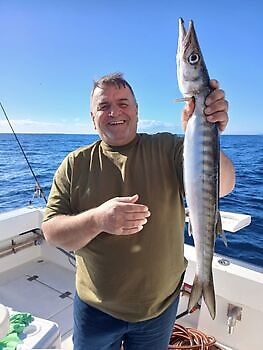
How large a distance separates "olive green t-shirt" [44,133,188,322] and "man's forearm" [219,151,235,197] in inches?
7.6

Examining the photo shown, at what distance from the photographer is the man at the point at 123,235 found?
152 cm

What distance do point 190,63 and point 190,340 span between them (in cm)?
224

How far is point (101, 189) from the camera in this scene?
1.57m

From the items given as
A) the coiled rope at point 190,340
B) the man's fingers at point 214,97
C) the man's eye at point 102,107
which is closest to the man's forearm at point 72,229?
the man's eye at point 102,107

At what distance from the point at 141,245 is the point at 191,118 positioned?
61cm

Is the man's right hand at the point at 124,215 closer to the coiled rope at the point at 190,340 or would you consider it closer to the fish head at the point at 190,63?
the fish head at the point at 190,63

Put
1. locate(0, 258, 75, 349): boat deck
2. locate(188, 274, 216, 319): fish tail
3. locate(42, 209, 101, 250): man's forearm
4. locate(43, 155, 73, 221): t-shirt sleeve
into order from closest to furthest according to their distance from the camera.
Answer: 1. locate(42, 209, 101, 250): man's forearm
2. locate(188, 274, 216, 319): fish tail
3. locate(43, 155, 73, 221): t-shirt sleeve
4. locate(0, 258, 75, 349): boat deck

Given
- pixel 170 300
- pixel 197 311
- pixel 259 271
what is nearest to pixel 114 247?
pixel 170 300

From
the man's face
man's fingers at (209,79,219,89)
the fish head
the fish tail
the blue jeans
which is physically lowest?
the blue jeans

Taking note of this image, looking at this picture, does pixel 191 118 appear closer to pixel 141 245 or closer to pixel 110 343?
pixel 141 245

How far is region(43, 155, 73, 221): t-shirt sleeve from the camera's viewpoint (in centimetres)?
161

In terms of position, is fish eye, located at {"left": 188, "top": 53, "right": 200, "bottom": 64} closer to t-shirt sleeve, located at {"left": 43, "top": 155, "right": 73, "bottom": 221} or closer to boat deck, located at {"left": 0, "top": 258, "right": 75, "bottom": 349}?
t-shirt sleeve, located at {"left": 43, "top": 155, "right": 73, "bottom": 221}

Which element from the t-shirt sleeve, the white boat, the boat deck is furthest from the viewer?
the boat deck

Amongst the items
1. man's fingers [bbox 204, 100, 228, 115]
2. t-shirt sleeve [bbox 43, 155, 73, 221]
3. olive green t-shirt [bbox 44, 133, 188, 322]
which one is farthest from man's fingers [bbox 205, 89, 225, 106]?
t-shirt sleeve [bbox 43, 155, 73, 221]
